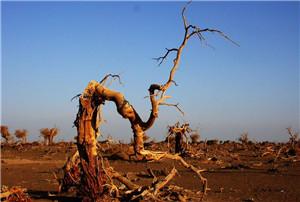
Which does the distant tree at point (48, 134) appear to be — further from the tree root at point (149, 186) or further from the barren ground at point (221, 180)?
the tree root at point (149, 186)

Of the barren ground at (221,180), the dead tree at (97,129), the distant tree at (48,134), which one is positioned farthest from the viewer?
the distant tree at (48,134)

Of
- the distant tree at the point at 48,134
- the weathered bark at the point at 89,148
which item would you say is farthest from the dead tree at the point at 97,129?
the distant tree at the point at 48,134

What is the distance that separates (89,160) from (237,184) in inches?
235

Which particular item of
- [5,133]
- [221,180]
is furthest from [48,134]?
[221,180]

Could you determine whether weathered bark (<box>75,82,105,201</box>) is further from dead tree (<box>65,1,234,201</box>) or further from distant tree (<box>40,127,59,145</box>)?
distant tree (<box>40,127,59,145</box>)

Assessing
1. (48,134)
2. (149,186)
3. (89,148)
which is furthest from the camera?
(48,134)

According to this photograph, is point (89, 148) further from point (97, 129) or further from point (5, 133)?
point (5, 133)

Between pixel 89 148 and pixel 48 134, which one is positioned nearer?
pixel 89 148

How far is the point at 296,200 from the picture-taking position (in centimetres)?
1105

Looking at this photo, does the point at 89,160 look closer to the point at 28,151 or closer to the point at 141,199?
the point at 141,199

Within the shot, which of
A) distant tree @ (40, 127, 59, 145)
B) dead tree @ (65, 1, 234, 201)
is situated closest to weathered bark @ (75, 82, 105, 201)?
dead tree @ (65, 1, 234, 201)

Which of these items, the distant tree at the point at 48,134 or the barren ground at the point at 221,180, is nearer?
the barren ground at the point at 221,180

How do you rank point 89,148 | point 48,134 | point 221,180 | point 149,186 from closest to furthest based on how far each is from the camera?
point 89,148 → point 149,186 → point 221,180 → point 48,134

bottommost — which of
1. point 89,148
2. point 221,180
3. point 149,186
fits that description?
point 221,180
